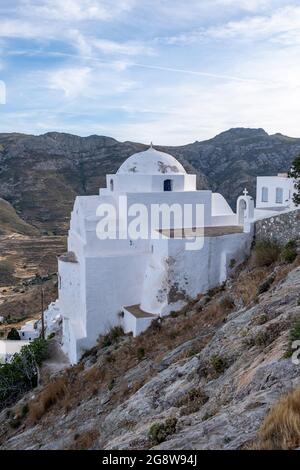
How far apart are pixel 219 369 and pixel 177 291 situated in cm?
828

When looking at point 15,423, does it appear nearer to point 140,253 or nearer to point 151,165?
point 140,253

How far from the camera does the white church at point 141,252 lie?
50.3 ft

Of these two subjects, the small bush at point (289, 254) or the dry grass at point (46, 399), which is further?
the dry grass at point (46, 399)

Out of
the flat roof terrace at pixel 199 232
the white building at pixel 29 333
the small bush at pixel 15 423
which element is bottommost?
the white building at pixel 29 333

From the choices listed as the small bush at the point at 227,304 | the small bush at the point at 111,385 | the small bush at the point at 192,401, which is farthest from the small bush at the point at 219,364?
the small bush at the point at 111,385

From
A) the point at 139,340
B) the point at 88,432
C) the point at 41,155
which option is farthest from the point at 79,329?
the point at 41,155

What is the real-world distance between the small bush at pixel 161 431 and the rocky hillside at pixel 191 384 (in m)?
0.01

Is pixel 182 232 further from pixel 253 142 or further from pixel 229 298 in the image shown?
pixel 253 142

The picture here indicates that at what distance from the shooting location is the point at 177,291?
15.3 m

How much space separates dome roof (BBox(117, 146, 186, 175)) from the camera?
19047 mm

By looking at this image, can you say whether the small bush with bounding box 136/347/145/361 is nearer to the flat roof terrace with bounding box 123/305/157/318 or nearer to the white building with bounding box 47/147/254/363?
the white building with bounding box 47/147/254/363

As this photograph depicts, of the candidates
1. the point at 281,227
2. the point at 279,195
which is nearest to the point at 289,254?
the point at 281,227

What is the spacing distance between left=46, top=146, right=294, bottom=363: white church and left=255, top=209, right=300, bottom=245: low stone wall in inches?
23.8

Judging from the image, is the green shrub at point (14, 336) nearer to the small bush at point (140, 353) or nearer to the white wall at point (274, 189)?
the white wall at point (274, 189)
